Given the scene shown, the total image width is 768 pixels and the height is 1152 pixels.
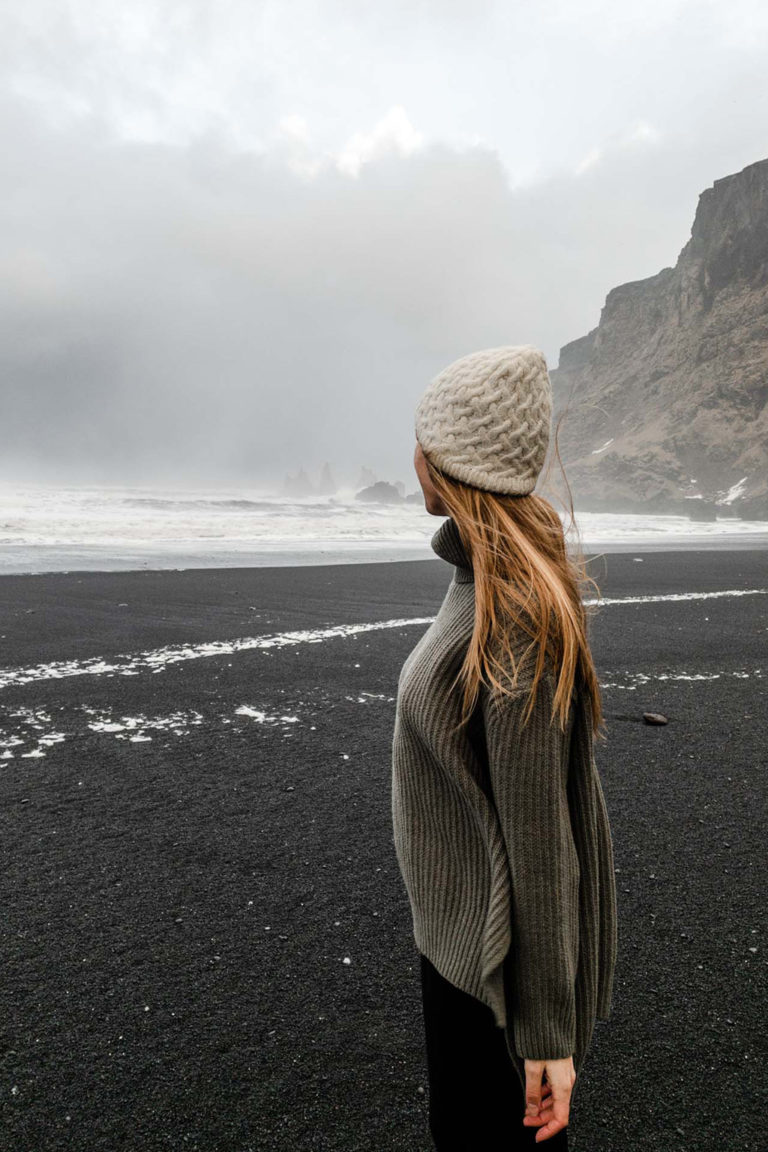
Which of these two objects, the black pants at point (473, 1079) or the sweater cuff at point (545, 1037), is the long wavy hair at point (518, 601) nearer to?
the sweater cuff at point (545, 1037)

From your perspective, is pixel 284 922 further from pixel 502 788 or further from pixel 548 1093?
pixel 502 788

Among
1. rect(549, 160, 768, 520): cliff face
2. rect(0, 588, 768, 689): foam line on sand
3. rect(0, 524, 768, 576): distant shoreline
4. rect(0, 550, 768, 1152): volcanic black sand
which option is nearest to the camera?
rect(0, 550, 768, 1152): volcanic black sand

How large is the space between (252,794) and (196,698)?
2.19 m

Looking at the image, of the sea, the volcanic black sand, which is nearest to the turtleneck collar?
the volcanic black sand

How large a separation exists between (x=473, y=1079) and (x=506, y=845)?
0.58 metres

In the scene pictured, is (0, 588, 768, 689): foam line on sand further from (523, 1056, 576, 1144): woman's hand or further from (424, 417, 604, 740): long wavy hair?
(523, 1056, 576, 1144): woman's hand

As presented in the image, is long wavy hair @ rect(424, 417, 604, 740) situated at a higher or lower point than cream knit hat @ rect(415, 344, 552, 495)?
lower

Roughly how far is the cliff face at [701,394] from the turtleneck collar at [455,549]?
8090 centimetres

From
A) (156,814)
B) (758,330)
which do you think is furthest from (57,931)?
(758,330)

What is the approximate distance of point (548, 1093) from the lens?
4.44 feet

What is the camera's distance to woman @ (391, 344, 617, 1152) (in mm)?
1292

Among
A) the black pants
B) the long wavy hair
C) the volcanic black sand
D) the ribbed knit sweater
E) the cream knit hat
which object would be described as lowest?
the volcanic black sand

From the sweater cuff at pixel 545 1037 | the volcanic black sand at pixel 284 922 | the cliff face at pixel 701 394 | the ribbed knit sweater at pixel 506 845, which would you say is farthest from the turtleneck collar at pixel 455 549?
the cliff face at pixel 701 394

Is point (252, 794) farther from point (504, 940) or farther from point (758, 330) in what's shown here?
point (758, 330)
